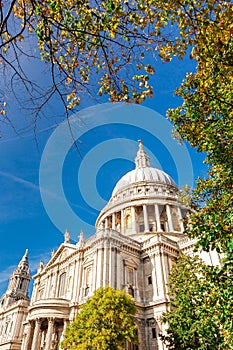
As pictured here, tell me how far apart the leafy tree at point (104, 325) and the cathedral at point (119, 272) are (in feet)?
22.8

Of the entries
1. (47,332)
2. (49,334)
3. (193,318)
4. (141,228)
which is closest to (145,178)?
(141,228)

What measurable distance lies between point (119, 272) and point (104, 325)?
32.5ft

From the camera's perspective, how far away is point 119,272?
91.8 ft

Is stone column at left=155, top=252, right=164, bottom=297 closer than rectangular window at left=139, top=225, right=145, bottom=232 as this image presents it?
Yes

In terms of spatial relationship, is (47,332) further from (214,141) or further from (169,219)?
(214,141)

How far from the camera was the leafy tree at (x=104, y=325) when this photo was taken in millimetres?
17359

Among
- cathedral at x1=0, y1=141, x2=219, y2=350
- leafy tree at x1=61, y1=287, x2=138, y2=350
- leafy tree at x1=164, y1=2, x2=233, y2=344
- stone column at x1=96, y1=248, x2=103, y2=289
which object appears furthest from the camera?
cathedral at x1=0, y1=141, x2=219, y2=350

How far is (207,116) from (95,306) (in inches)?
611

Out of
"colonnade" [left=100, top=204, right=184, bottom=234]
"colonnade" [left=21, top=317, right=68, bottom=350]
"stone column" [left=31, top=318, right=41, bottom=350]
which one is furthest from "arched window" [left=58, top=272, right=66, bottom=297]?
"colonnade" [left=100, top=204, right=184, bottom=234]

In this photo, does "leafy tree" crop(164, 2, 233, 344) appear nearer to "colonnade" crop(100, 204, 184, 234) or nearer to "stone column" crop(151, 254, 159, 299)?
"stone column" crop(151, 254, 159, 299)

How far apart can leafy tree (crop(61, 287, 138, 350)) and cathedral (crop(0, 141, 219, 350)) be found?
6.95 m

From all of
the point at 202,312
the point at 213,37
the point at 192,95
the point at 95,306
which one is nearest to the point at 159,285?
the point at 95,306

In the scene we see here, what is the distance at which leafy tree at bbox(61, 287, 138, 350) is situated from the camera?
57.0 feet

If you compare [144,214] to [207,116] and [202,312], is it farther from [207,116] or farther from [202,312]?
[207,116]
